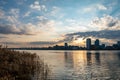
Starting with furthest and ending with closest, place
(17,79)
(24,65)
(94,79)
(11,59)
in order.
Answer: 1. (11,59)
2. (24,65)
3. (94,79)
4. (17,79)

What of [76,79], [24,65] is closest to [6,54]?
[24,65]

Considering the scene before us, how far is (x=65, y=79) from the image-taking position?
Result: 3462cm

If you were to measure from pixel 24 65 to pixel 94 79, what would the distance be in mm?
13864

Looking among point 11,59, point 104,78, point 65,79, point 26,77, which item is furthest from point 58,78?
point 11,59

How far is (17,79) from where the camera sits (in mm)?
30047

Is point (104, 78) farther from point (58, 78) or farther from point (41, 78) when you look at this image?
point (41, 78)

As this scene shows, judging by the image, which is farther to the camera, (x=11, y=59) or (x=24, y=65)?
(x=11, y=59)

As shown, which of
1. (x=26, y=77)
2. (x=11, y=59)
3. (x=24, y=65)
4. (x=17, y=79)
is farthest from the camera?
Answer: (x=11, y=59)

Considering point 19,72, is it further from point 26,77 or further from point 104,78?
point 104,78

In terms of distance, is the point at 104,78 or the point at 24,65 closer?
the point at 104,78

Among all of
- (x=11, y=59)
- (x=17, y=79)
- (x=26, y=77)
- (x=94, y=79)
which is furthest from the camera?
(x=11, y=59)

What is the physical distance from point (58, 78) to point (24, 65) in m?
8.36

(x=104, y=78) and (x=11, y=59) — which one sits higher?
(x=11, y=59)

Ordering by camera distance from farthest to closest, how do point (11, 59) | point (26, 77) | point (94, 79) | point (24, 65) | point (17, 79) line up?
1. point (11, 59)
2. point (24, 65)
3. point (94, 79)
4. point (26, 77)
5. point (17, 79)
